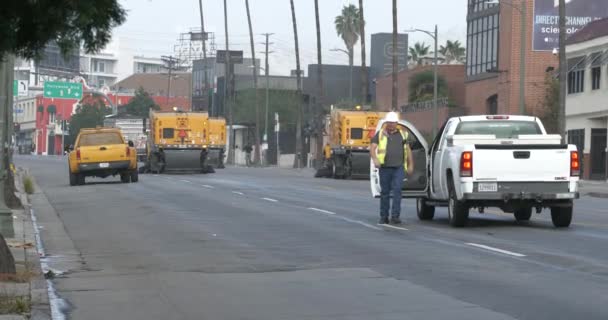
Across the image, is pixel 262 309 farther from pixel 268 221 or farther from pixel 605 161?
pixel 605 161

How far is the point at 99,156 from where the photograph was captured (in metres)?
41.7

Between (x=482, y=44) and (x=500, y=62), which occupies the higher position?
(x=482, y=44)

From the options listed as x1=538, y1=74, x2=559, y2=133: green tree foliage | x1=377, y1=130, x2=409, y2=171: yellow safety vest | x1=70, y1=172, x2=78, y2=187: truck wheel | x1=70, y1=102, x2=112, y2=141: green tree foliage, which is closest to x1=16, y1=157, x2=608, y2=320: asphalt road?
x1=377, y1=130, x2=409, y2=171: yellow safety vest

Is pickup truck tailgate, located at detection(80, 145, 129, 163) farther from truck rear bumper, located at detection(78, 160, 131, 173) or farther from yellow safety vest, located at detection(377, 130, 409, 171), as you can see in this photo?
yellow safety vest, located at detection(377, 130, 409, 171)

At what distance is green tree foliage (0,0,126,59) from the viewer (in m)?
10.5

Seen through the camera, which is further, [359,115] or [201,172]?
[201,172]

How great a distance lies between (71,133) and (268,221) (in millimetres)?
117074

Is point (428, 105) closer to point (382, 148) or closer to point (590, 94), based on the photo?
point (590, 94)

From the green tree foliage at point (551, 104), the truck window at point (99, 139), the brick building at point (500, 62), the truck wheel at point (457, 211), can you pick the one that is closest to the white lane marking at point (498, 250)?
the truck wheel at point (457, 211)

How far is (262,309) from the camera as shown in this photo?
10.8 metres

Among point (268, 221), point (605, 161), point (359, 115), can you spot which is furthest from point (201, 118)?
point (268, 221)

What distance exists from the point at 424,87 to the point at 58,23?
84.2m

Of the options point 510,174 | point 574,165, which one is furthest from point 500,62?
point 510,174

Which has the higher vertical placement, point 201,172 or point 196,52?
point 196,52
